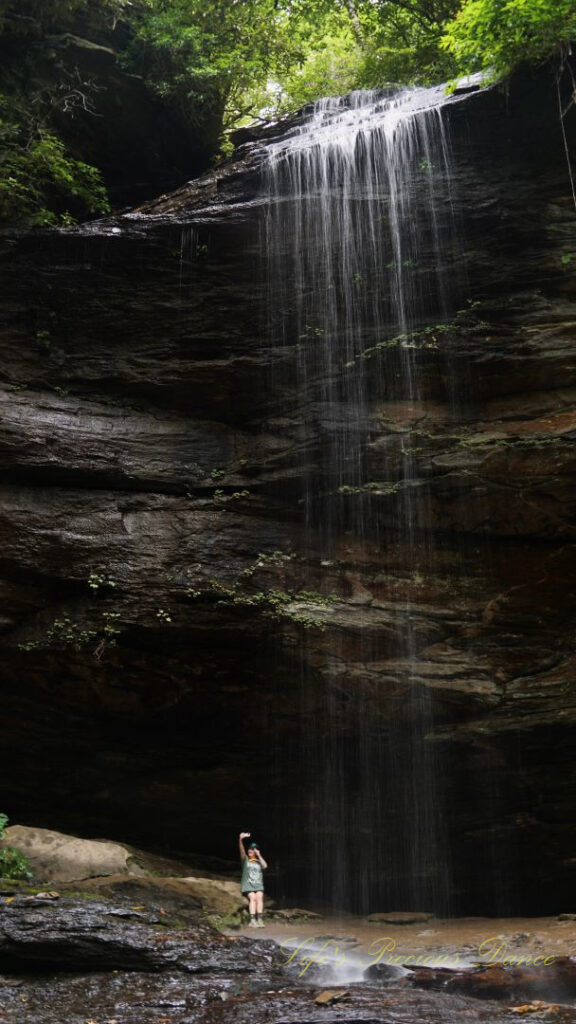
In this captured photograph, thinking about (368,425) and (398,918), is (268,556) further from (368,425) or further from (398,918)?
(398,918)

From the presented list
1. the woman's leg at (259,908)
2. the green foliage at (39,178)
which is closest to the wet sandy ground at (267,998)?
the woman's leg at (259,908)

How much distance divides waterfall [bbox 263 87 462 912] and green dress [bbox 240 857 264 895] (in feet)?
5.90

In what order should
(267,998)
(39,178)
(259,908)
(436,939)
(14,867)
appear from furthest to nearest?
(39,178)
(259,908)
(436,939)
(14,867)
(267,998)

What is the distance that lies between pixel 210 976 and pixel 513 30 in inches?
465

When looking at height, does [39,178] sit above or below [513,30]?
below

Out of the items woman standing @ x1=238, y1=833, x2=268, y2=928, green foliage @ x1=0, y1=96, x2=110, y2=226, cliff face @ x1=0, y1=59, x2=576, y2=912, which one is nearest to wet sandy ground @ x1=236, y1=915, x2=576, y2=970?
woman standing @ x1=238, y1=833, x2=268, y2=928

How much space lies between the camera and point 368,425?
11.1m

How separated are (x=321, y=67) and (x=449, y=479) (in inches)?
527

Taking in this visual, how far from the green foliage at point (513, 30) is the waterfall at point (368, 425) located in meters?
1.18

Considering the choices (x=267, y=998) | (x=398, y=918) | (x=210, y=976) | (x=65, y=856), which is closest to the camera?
(x=267, y=998)

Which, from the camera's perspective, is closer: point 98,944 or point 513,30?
point 98,944

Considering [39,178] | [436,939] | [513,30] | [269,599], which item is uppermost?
[513,30]

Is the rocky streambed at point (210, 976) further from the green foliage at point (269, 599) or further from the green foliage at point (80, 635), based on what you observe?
the green foliage at point (269, 599)

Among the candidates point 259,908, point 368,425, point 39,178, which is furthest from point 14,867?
point 39,178
